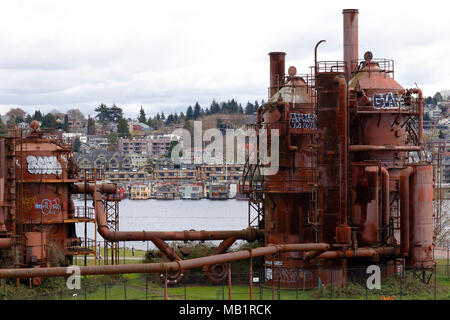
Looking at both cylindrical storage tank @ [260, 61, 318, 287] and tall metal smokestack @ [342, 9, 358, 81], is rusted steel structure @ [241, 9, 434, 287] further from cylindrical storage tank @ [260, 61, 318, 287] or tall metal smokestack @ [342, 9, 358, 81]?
tall metal smokestack @ [342, 9, 358, 81]

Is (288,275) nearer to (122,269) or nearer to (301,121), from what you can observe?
(301,121)

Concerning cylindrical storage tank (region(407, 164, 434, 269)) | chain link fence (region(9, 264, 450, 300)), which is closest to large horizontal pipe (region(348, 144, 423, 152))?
cylindrical storage tank (region(407, 164, 434, 269))

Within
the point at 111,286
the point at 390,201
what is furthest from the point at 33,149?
the point at 390,201

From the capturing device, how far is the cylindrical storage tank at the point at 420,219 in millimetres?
48875

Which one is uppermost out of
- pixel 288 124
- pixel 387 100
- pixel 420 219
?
pixel 387 100

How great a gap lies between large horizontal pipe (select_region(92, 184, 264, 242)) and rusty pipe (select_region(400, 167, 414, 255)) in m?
10.4

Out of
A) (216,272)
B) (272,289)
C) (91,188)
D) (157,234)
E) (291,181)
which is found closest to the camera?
(272,289)

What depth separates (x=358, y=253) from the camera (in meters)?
48.0


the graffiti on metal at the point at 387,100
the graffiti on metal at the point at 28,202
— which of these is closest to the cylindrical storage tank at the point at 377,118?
the graffiti on metal at the point at 387,100

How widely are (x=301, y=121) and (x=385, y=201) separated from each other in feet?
23.3

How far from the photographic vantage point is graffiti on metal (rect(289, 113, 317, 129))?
51656 millimetres

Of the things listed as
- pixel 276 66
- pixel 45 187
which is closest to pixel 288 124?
pixel 276 66

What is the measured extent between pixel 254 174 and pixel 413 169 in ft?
35.4

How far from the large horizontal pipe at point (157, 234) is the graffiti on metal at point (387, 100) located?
38.1 ft
